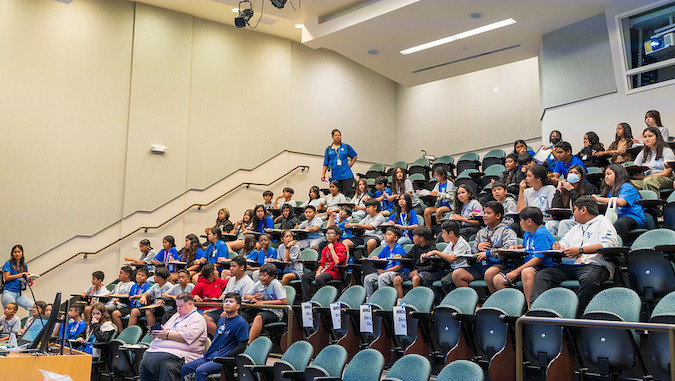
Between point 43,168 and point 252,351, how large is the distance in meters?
7.08

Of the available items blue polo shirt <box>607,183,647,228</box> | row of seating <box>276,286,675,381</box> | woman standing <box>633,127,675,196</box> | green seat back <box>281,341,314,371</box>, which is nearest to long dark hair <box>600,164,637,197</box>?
blue polo shirt <box>607,183,647,228</box>

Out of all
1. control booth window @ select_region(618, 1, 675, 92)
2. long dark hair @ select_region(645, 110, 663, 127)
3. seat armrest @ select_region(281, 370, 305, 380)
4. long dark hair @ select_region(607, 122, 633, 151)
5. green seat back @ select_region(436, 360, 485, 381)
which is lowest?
seat armrest @ select_region(281, 370, 305, 380)

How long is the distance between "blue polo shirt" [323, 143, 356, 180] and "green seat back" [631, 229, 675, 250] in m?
6.36

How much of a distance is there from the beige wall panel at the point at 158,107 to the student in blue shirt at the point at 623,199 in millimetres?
8183

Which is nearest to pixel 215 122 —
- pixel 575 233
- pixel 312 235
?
pixel 312 235

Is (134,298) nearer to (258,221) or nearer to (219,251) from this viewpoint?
(219,251)

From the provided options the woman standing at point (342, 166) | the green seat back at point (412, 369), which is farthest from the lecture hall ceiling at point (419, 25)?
the green seat back at point (412, 369)

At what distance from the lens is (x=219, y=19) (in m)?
13.0

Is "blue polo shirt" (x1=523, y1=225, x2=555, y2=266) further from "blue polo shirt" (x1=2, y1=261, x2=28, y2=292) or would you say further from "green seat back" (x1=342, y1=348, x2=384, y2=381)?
"blue polo shirt" (x1=2, y1=261, x2=28, y2=292)

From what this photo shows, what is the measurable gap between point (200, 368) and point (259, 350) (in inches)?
24.4

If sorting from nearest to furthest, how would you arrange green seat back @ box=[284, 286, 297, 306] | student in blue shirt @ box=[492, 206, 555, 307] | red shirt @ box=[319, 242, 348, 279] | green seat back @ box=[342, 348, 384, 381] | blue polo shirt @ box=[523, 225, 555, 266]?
1. green seat back @ box=[342, 348, 384, 381]
2. student in blue shirt @ box=[492, 206, 555, 307]
3. blue polo shirt @ box=[523, 225, 555, 266]
4. green seat back @ box=[284, 286, 297, 306]
5. red shirt @ box=[319, 242, 348, 279]

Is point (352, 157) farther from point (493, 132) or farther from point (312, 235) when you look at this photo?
point (493, 132)

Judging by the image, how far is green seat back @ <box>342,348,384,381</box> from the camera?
434 centimetres

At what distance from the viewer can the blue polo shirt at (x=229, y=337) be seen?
5.84 meters
